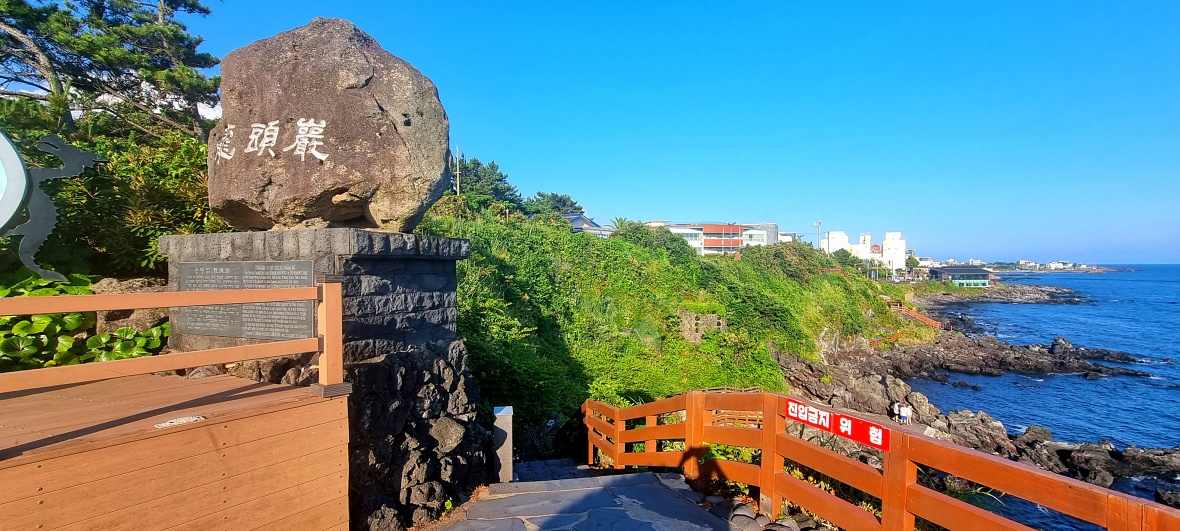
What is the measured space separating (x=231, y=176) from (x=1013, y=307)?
7728cm

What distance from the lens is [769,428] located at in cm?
434

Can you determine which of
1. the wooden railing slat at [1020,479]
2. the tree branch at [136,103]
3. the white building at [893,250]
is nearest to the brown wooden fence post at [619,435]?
the wooden railing slat at [1020,479]

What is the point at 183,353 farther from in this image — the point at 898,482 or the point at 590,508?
the point at 898,482

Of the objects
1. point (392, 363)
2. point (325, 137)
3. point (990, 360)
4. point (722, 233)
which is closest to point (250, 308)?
point (392, 363)

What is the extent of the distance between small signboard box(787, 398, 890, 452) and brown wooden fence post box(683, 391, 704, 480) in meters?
1.06

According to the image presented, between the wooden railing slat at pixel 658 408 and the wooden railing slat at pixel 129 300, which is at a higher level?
the wooden railing slat at pixel 129 300

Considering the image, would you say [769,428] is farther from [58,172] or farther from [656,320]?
[656,320]

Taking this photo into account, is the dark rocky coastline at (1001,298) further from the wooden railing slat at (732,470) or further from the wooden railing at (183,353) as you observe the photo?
the wooden railing at (183,353)

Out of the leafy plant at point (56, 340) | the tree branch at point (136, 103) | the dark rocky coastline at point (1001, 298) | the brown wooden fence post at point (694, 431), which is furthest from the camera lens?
the dark rocky coastline at point (1001, 298)

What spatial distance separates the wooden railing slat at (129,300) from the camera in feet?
8.32

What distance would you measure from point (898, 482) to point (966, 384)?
84.3 feet

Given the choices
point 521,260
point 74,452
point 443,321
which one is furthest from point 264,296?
point 521,260

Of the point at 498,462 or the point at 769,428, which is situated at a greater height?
the point at 769,428

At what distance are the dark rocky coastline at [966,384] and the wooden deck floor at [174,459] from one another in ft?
29.7
